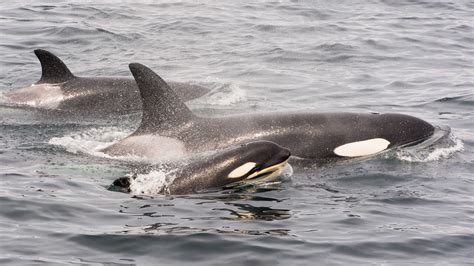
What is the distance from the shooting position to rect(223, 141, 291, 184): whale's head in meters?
10.4

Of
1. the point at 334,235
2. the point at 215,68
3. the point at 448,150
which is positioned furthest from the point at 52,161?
the point at 215,68

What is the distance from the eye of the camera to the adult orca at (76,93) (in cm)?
1543

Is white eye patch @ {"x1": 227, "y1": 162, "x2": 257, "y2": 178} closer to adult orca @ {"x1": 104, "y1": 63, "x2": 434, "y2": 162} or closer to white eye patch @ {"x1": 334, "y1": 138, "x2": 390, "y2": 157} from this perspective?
adult orca @ {"x1": 104, "y1": 63, "x2": 434, "y2": 162}

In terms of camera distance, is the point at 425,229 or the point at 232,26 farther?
the point at 232,26

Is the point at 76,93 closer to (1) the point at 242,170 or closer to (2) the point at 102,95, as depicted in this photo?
(2) the point at 102,95

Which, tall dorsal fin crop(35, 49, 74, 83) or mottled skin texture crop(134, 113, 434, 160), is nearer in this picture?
mottled skin texture crop(134, 113, 434, 160)

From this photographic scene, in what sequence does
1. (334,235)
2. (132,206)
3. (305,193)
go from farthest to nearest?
(305,193), (132,206), (334,235)

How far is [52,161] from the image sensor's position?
11.9m

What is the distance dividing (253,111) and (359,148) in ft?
11.6

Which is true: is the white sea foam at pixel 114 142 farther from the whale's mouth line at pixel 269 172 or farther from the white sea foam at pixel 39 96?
the white sea foam at pixel 39 96

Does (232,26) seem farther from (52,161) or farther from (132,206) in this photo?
(132,206)

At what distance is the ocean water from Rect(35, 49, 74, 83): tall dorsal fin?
76 centimetres

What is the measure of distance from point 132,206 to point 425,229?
320cm

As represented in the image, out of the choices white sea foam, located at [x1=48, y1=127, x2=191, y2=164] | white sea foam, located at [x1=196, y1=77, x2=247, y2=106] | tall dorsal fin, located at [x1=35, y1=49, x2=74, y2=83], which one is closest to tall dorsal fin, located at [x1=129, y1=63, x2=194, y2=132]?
white sea foam, located at [x1=48, y1=127, x2=191, y2=164]
